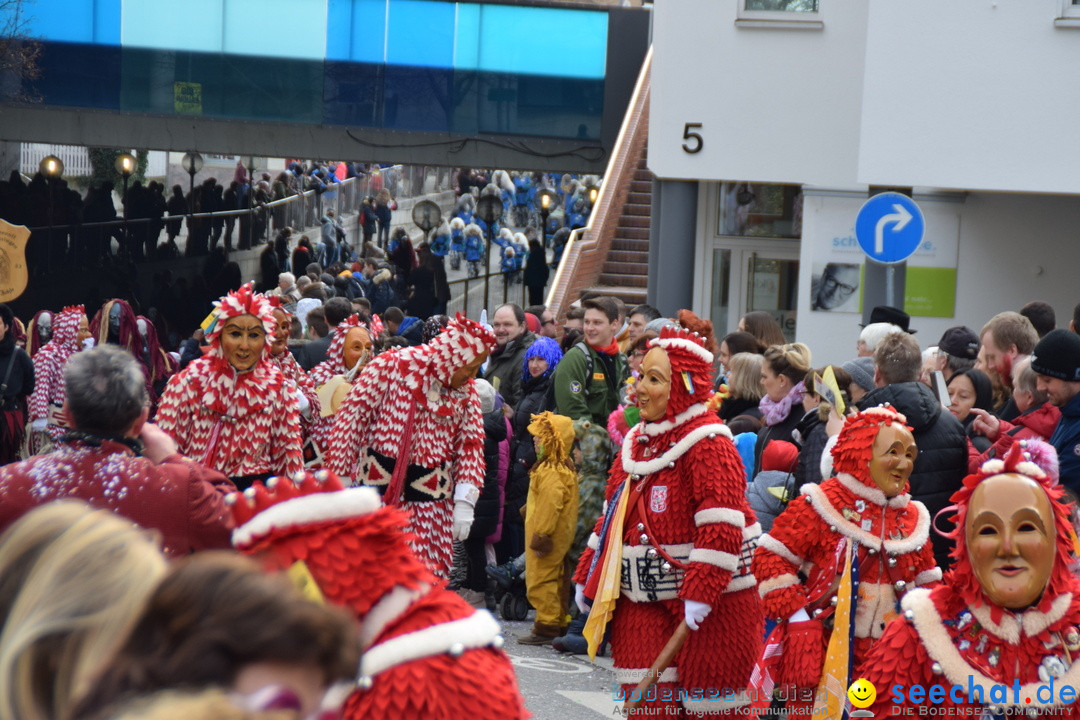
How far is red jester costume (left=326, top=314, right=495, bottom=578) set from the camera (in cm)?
709

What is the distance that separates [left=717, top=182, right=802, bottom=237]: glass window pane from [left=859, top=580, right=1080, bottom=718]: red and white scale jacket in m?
13.4

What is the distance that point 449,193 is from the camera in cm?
3694

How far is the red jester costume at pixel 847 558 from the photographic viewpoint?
514 cm

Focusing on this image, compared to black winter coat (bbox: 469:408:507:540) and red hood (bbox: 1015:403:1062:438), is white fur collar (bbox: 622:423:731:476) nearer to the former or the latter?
red hood (bbox: 1015:403:1062:438)

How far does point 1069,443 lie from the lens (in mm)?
6031

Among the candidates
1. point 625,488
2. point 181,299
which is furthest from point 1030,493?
point 181,299

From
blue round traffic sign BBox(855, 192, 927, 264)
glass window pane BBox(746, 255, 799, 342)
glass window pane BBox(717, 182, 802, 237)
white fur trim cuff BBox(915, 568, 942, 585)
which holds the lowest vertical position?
white fur trim cuff BBox(915, 568, 942, 585)

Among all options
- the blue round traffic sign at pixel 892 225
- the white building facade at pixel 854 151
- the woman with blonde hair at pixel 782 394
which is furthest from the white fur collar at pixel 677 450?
the white building facade at pixel 854 151

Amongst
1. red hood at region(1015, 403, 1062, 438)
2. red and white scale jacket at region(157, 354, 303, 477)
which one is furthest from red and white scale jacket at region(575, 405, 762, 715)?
red and white scale jacket at region(157, 354, 303, 477)

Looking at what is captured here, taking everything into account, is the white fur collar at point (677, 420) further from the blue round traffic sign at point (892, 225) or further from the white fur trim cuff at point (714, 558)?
the blue round traffic sign at point (892, 225)

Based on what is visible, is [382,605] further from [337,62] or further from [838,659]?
[337,62]

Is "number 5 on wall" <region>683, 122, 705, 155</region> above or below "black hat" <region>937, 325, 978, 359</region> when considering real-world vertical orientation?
above

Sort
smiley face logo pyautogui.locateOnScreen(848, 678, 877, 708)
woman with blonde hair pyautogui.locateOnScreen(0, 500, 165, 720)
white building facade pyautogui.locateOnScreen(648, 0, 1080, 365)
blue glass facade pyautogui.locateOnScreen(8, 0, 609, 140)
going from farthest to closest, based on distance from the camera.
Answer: blue glass facade pyautogui.locateOnScreen(8, 0, 609, 140), white building facade pyautogui.locateOnScreen(648, 0, 1080, 365), smiley face logo pyautogui.locateOnScreen(848, 678, 877, 708), woman with blonde hair pyautogui.locateOnScreen(0, 500, 165, 720)

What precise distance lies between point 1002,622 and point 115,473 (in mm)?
2524
